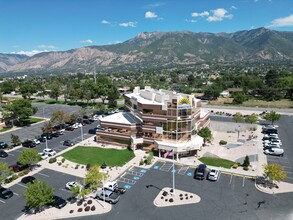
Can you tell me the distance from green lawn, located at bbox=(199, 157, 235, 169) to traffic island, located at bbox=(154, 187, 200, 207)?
576 inches

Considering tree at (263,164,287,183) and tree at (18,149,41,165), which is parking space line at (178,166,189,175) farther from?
tree at (18,149,41,165)

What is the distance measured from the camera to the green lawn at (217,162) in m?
54.7

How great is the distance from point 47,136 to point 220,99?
109 meters

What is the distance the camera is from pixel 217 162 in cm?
5622

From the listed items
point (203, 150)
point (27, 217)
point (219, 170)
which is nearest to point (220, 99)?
point (203, 150)

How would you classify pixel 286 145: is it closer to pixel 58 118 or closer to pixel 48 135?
pixel 58 118

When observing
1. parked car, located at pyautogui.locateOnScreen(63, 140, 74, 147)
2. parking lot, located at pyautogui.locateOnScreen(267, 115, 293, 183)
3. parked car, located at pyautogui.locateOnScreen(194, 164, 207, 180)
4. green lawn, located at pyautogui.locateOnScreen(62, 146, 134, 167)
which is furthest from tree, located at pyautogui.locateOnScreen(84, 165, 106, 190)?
parking lot, located at pyautogui.locateOnScreen(267, 115, 293, 183)

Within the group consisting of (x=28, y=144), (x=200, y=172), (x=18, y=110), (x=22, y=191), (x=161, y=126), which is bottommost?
(x=22, y=191)

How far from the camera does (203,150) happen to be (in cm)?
6475

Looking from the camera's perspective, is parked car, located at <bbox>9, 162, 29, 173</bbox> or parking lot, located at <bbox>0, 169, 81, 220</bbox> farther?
parked car, located at <bbox>9, 162, 29, 173</bbox>

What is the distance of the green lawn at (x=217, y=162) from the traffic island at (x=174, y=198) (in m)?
14.6

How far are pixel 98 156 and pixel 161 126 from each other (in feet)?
60.8

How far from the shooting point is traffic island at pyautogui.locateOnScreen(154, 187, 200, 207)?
4072 cm

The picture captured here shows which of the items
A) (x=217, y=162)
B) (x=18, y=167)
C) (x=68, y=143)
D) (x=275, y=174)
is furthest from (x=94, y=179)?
(x=275, y=174)
